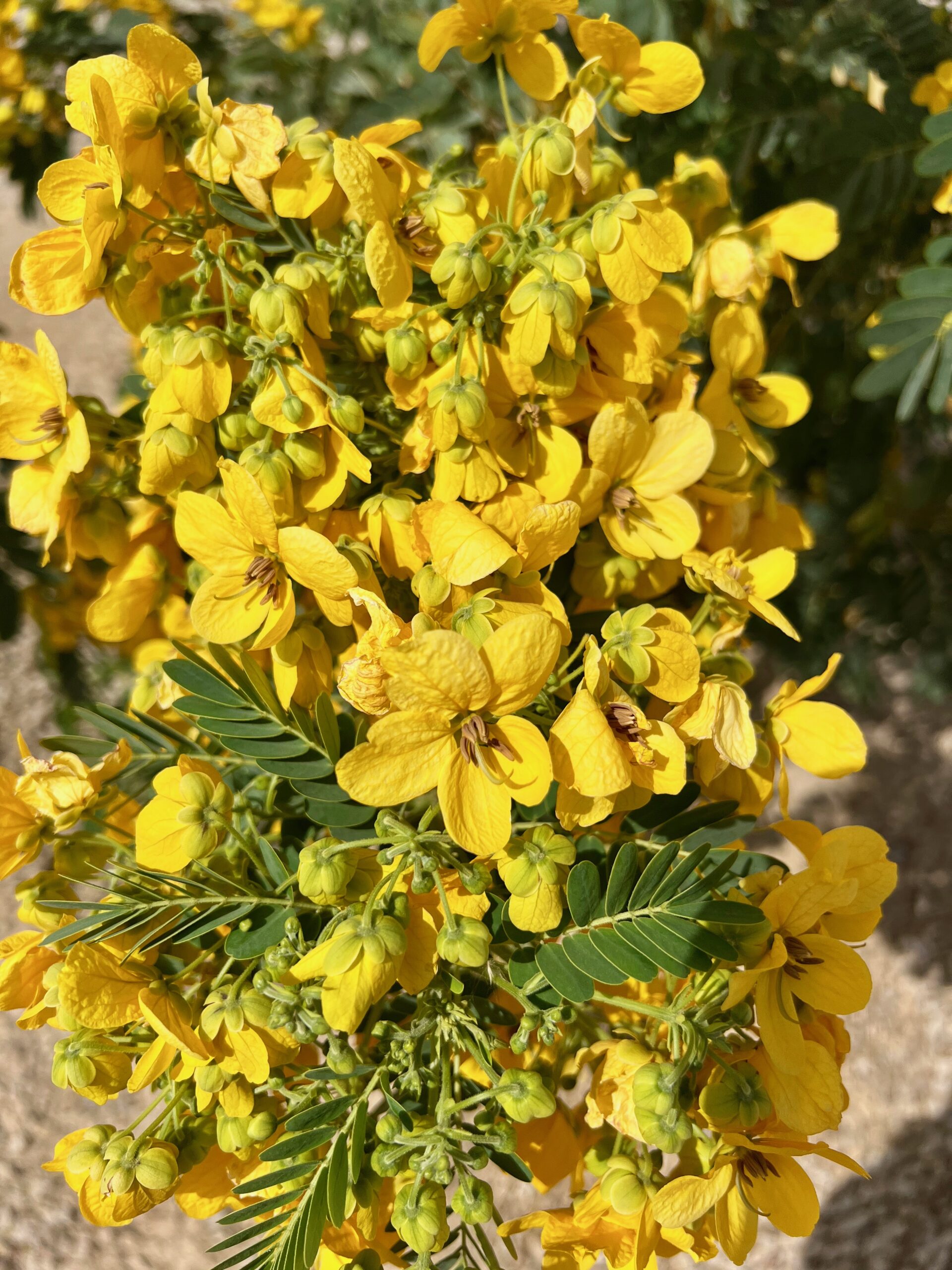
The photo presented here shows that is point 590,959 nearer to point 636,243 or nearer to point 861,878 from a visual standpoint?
point 861,878

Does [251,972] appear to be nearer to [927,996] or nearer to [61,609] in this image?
[61,609]

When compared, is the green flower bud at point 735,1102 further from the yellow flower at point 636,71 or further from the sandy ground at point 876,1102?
the sandy ground at point 876,1102

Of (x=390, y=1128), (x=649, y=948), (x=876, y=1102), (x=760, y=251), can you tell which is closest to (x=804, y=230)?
(x=760, y=251)

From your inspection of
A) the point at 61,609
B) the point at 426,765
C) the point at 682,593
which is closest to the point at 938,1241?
the point at 682,593

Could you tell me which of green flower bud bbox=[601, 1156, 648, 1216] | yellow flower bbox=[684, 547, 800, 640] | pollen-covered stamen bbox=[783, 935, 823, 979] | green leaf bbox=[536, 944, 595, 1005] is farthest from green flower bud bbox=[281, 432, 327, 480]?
green flower bud bbox=[601, 1156, 648, 1216]

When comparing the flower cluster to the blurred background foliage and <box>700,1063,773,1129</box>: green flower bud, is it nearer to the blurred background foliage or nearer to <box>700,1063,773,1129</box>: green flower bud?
<box>700,1063,773,1129</box>: green flower bud

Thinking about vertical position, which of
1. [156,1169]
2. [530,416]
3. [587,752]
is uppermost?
[530,416]

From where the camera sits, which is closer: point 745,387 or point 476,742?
point 476,742
